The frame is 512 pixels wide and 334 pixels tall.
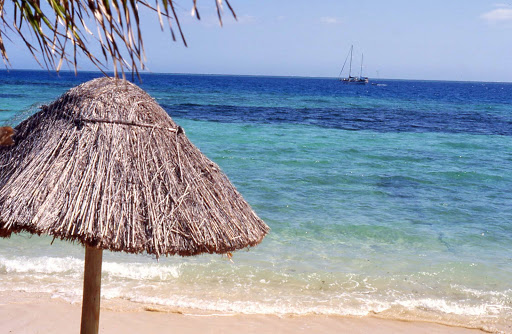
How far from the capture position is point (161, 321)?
17.3 ft

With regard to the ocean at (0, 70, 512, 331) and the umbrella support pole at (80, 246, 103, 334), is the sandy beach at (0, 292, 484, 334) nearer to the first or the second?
the ocean at (0, 70, 512, 331)

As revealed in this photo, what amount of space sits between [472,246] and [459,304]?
7.01 feet

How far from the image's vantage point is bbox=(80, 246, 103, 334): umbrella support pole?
10.9 feet

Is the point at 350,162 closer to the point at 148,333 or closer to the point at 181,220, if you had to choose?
the point at 148,333

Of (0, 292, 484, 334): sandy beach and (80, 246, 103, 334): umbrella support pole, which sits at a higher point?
(80, 246, 103, 334): umbrella support pole

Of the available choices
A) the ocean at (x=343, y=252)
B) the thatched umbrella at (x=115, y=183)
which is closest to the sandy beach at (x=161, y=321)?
the ocean at (x=343, y=252)

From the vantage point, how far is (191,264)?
669 cm

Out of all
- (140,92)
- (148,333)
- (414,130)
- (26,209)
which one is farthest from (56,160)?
(414,130)

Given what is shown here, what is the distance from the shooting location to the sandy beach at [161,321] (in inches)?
200

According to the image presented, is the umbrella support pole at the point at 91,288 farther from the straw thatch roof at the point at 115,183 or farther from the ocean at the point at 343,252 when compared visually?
the ocean at the point at 343,252

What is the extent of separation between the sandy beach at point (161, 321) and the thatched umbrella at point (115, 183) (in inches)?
90.3

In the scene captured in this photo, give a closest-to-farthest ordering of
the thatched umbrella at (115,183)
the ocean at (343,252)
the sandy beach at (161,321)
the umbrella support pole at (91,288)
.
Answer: the thatched umbrella at (115,183) < the umbrella support pole at (91,288) < the sandy beach at (161,321) < the ocean at (343,252)

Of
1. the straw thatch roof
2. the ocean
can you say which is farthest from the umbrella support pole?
the ocean

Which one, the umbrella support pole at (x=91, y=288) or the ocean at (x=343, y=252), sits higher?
the umbrella support pole at (x=91, y=288)
